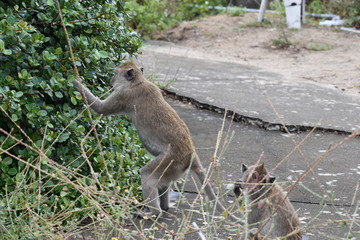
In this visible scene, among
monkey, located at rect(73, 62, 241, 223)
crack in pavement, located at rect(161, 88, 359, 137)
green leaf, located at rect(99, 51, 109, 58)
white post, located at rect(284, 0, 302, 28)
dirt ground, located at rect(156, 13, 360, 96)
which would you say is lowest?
dirt ground, located at rect(156, 13, 360, 96)

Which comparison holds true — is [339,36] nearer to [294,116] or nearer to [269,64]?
[269,64]

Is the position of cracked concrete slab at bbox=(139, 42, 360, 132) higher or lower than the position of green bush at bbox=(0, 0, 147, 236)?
lower

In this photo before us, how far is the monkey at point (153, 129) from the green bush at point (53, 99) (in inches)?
5.4

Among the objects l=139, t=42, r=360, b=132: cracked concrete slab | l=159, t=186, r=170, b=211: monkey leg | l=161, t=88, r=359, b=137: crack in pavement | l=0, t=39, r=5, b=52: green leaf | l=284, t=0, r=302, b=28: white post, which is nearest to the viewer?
l=0, t=39, r=5, b=52: green leaf

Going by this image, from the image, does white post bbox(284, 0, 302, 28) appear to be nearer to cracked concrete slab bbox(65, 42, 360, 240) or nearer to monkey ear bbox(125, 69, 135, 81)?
cracked concrete slab bbox(65, 42, 360, 240)

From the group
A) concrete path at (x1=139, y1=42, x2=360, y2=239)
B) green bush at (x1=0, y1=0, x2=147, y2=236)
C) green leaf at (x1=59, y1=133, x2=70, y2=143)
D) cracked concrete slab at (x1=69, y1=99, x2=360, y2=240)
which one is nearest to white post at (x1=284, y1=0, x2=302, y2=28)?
concrete path at (x1=139, y1=42, x2=360, y2=239)

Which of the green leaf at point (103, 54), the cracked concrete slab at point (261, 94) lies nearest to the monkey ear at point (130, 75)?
the green leaf at point (103, 54)

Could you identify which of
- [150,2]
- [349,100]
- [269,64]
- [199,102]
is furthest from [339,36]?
[199,102]

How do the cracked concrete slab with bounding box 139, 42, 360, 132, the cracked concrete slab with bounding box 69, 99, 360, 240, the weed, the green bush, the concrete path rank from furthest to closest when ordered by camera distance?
1. the weed
2. the cracked concrete slab with bounding box 139, 42, 360, 132
3. the concrete path
4. the cracked concrete slab with bounding box 69, 99, 360, 240
5. the green bush

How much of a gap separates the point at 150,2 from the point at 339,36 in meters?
4.09

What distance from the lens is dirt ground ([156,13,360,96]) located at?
1041cm

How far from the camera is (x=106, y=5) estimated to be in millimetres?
4699

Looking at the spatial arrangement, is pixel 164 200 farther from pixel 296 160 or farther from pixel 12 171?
pixel 296 160

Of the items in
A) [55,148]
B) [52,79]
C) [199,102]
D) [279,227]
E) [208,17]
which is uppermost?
[52,79]
